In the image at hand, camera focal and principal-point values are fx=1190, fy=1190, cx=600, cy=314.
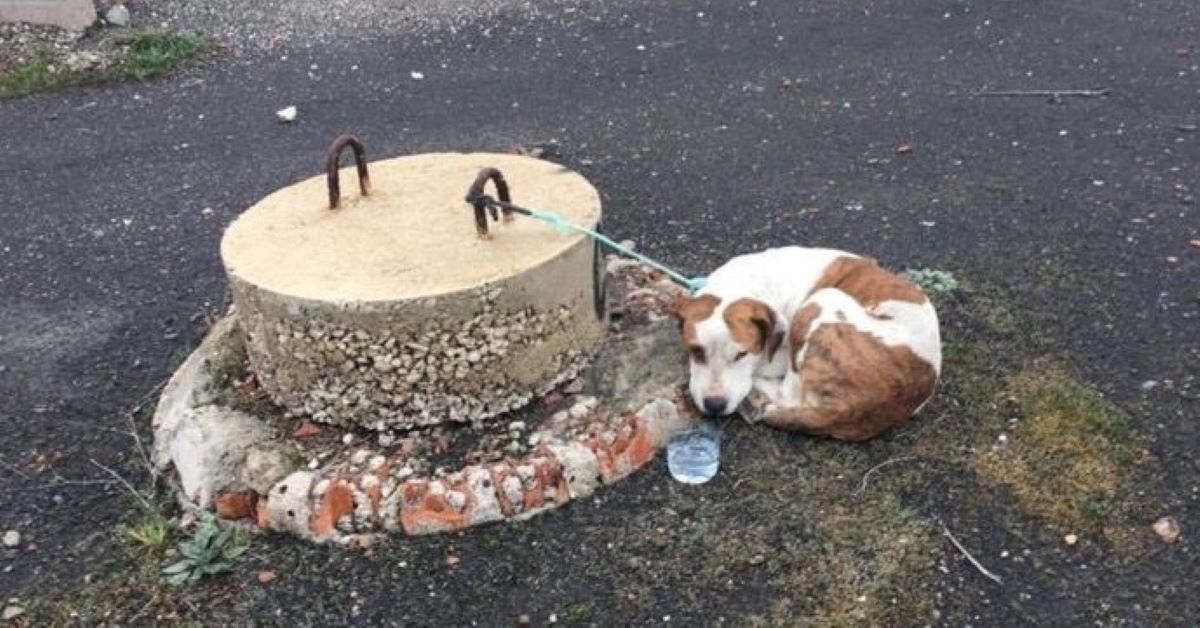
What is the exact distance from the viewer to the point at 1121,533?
3746 mm

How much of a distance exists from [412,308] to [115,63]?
245 inches

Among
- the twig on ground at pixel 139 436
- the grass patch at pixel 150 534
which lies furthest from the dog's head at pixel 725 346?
the twig on ground at pixel 139 436

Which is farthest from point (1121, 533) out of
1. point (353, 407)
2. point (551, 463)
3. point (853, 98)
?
point (853, 98)

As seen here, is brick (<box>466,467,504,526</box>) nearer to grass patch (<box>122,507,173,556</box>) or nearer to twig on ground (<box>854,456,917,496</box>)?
grass patch (<box>122,507,173,556</box>)

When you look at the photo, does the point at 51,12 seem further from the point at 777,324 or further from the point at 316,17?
the point at 777,324

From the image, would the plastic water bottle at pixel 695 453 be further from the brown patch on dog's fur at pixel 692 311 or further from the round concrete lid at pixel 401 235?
the round concrete lid at pixel 401 235

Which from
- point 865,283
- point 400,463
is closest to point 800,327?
point 865,283

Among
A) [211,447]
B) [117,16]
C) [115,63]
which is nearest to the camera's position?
[211,447]

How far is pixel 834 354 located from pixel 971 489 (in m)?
0.63

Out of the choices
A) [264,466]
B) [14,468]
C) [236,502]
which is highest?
[264,466]

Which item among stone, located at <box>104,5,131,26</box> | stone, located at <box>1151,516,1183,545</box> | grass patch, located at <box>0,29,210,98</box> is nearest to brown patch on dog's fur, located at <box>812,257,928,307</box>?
stone, located at <box>1151,516,1183,545</box>

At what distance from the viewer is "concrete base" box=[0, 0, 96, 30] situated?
30.9 ft

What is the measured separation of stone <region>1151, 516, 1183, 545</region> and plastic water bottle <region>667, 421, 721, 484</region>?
140cm

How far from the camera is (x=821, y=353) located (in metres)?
4.06
